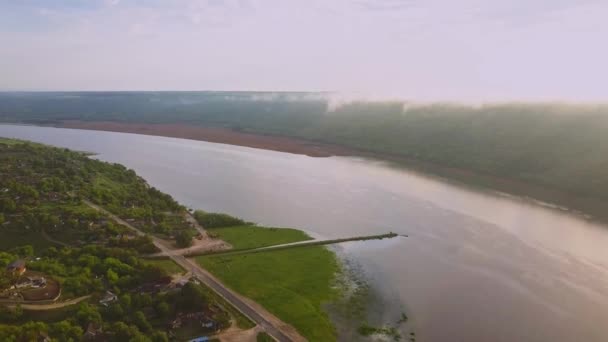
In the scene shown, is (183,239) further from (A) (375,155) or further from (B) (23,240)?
(A) (375,155)

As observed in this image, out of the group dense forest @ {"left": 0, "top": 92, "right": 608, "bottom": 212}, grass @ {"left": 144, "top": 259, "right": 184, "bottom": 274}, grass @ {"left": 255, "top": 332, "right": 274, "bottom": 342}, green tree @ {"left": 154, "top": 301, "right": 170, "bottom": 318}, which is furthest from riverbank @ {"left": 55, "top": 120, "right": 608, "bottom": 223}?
green tree @ {"left": 154, "top": 301, "right": 170, "bottom": 318}

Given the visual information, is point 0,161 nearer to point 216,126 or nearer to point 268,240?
point 268,240

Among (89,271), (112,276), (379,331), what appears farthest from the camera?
(89,271)

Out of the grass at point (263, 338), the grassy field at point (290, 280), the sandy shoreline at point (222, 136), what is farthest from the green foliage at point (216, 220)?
the sandy shoreline at point (222, 136)

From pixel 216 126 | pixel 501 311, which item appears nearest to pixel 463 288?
pixel 501 311

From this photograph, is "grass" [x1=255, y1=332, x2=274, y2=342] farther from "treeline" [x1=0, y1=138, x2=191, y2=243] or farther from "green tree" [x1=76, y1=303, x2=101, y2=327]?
"treeline" [x1=0, y1=138, x2=191, y2=243]

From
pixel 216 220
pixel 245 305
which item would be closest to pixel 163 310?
pixel 245 305
